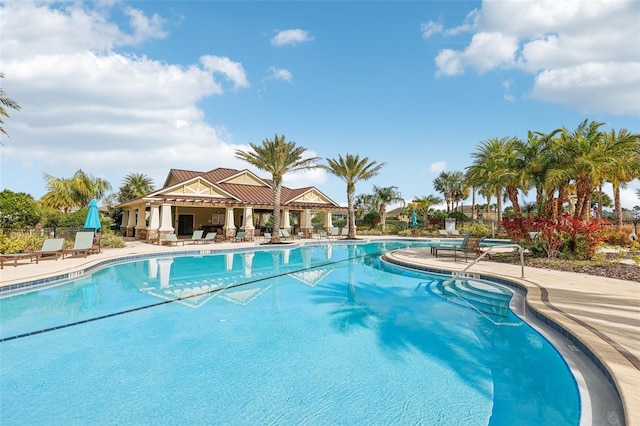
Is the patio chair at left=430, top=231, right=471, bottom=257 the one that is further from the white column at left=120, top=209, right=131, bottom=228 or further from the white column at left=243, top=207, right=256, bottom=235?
the white column at left=120, top=209, right=131, bottom=228

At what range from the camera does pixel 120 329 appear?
693cm

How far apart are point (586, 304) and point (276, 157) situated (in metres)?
20.7

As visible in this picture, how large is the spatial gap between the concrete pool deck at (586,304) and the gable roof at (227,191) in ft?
38.4

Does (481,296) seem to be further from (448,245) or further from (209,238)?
(209,238)

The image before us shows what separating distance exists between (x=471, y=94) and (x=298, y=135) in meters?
12.9

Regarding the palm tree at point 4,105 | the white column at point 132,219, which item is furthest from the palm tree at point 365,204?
the palm tree at point 4,105

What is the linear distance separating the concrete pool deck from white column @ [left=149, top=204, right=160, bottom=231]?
35.7ft

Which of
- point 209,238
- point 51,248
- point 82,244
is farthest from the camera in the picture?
point 209,238

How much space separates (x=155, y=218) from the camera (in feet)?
81.9

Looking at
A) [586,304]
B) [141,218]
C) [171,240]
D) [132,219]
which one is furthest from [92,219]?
[586,304]

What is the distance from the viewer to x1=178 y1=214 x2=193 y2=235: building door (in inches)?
1223

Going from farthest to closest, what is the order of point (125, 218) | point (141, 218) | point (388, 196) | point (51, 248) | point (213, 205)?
1. point (388, 196)
2. point (125, 218)
3. point (141, 218)
4. point (213, 205)
5. point (51, 248)

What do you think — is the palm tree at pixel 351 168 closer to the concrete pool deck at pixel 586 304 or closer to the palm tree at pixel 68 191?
the concrete pool deck at pixel 586 304

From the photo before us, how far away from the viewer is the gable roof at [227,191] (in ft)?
82.1
